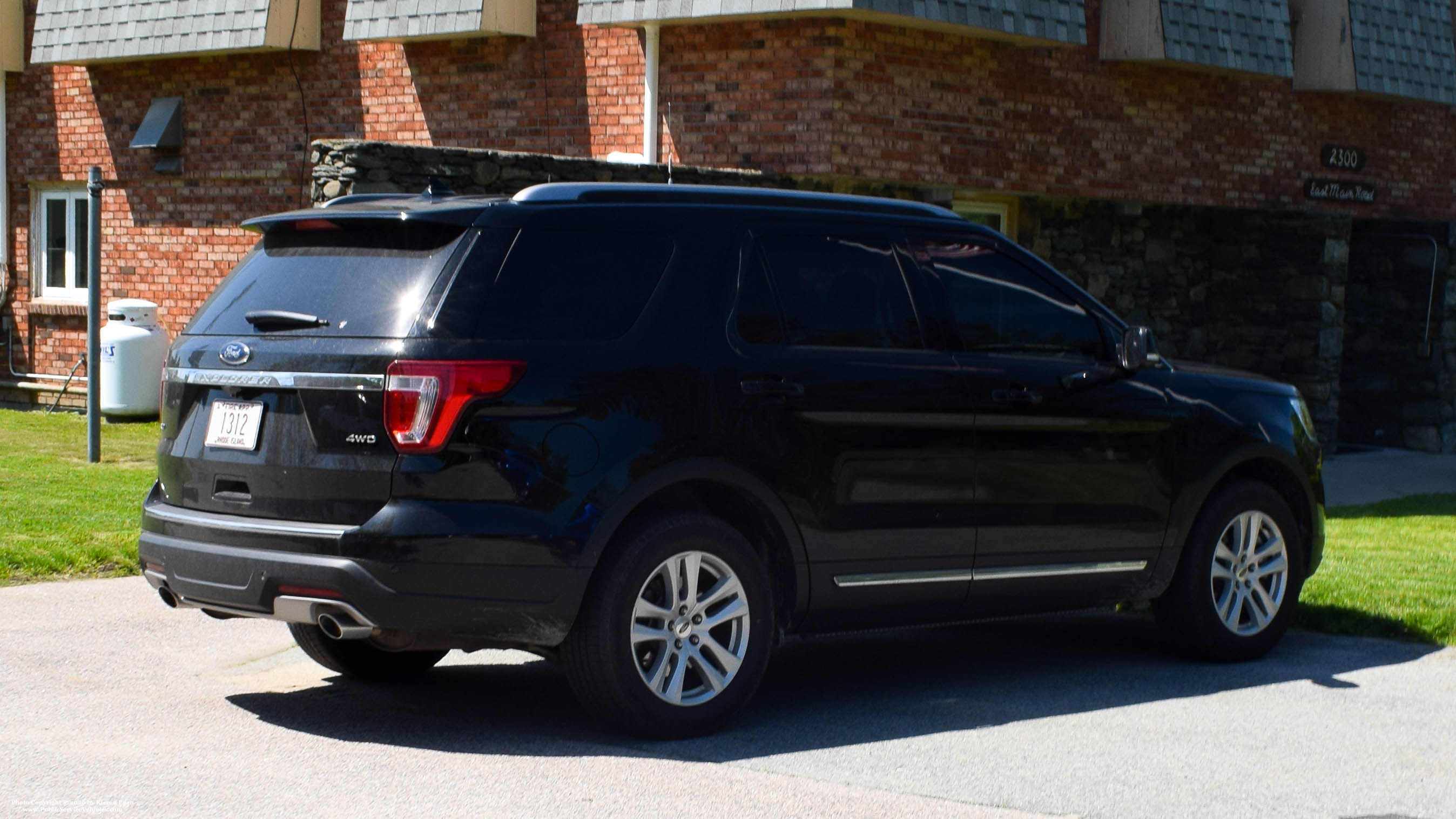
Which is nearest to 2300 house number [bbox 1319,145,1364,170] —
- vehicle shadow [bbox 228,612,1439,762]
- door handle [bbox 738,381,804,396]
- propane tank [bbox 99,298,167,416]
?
vehicle shadow [bbox 228,612,1439,762]

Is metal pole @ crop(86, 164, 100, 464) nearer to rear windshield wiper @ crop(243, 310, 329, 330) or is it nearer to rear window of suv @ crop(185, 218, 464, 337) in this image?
rear window of suv @ crop(185, 218, 464, 337)

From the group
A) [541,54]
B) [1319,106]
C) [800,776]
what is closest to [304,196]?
[541,54]

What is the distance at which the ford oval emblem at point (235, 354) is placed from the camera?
6.03 meters

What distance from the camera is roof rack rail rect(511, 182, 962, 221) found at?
611cm

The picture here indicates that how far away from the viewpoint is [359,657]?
6992 mm

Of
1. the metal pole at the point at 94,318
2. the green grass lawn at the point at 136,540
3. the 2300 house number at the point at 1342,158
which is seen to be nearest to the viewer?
the green grass lawn at the point at 136,540

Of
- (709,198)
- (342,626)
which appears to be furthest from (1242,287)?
(342,626)

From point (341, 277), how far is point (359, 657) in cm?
165

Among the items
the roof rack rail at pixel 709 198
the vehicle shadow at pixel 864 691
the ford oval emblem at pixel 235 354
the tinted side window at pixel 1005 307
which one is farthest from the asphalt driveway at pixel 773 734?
the roof rack rail at pixel 709 198

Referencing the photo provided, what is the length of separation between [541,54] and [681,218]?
393 inches

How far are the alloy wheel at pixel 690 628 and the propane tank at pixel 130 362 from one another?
12615 millimetres

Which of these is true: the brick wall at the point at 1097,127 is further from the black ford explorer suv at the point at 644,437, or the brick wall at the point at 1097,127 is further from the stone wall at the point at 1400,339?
the black ford explorer suv at the point at 644,437

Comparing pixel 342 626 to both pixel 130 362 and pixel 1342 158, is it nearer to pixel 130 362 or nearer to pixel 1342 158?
pixel 130 362

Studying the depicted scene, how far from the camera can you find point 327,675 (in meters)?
7.13
